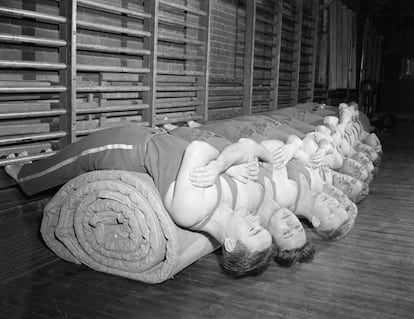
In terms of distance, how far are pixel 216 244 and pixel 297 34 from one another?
6936 millimetres

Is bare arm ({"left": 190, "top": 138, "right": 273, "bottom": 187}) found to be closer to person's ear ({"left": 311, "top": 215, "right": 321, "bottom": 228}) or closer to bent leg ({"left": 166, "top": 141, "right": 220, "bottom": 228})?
bent leg ({"left": 166, "top": 141, "right": 220, "bottom": 228})

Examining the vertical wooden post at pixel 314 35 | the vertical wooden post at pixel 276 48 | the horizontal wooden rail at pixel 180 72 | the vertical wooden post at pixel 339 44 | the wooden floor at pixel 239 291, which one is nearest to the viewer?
the wooden floor at pixel 239 291

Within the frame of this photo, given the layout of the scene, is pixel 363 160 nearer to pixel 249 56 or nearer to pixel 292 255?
pixel 292 255

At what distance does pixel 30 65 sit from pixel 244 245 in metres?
2.04

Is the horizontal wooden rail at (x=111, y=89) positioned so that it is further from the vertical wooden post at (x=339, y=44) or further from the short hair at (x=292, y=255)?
the vertical wooden post at (x=339, y=44)

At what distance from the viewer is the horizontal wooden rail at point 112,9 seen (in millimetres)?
4303

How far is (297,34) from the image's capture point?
9.47m

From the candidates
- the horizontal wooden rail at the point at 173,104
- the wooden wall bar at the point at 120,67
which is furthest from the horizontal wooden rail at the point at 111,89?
the horizontal wooden rail at the point at 173,104

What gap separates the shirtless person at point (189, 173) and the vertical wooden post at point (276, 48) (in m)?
5.40

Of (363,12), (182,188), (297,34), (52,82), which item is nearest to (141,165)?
(182,188)

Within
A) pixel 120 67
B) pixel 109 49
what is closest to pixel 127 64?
pixel 120 67

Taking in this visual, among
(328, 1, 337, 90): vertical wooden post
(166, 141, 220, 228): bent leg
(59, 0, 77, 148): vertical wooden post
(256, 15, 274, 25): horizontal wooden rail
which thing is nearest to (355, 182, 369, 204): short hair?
(166, 141, 220, 228): bent leg

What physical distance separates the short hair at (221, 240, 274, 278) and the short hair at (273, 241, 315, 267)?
0.52 ft

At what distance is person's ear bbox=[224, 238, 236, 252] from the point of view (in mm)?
2849
